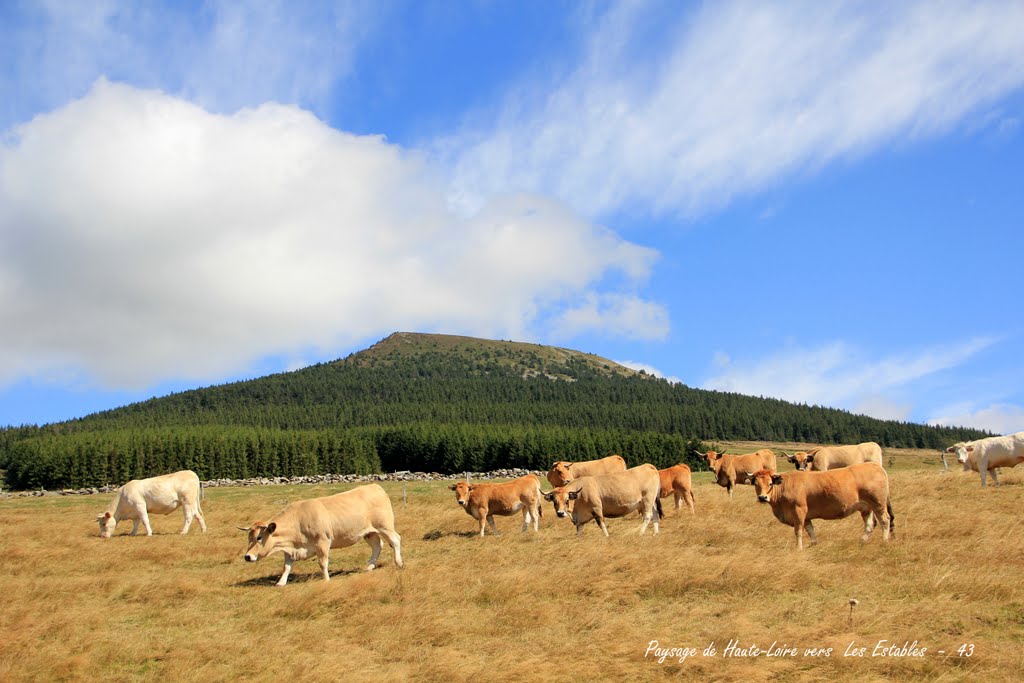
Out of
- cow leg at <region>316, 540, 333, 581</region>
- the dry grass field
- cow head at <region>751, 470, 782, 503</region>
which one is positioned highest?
cow head at <region>751, 470, 782, 503</region>

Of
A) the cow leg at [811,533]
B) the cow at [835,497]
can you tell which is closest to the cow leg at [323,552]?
the cow at [835,497]

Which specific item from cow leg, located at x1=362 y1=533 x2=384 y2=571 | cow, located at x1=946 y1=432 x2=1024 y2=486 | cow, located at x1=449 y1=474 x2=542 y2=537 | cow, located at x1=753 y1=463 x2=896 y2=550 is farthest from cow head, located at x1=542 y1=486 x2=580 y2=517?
cow, located at x1=946 y1=432 x2=1024 y2=486

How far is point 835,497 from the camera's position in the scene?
15.5m

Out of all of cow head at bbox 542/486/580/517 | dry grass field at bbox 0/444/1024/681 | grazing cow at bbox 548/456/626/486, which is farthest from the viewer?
grazing cow at bbox 548/456/626/486

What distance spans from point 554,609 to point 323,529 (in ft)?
21.1

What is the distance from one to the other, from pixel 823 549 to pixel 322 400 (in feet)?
596

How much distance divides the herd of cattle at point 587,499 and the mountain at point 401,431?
6228 centimetres

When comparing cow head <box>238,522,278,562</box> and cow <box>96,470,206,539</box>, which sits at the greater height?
cow <box>96,470,206,539</box>

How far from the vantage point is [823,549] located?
14445 millimetres

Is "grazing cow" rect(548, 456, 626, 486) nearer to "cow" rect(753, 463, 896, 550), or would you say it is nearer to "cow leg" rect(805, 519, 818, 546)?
"cow" rect(753, 463, 896, 550)

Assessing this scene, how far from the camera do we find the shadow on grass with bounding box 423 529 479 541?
67.5 feet

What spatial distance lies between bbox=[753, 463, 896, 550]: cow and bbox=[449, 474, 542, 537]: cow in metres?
7.50

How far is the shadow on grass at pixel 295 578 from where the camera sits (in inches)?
586

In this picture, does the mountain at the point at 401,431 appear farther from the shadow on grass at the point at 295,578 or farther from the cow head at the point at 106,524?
the shadow on grass at the point at 295,578
